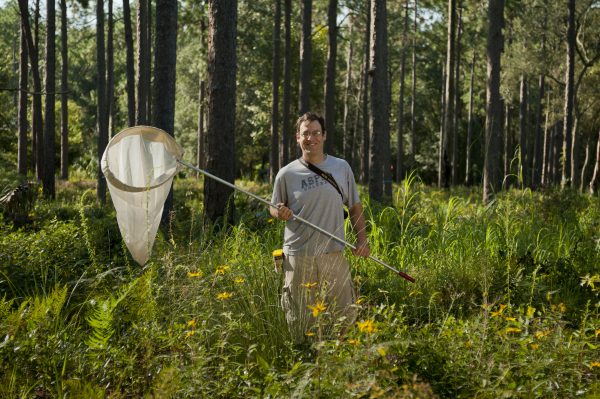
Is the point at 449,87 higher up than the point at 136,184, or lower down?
higher up

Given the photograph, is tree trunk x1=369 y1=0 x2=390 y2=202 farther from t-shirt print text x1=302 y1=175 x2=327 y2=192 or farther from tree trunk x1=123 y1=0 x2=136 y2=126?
tree trunk x1=123 y1=0 x2=136 y2=126

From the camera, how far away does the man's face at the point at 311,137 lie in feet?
16.2

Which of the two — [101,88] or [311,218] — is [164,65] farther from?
[101,88]

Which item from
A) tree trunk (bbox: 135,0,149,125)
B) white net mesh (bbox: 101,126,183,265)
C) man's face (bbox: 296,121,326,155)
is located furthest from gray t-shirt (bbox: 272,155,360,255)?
tree trunk (bbox: 135,0,149,125)

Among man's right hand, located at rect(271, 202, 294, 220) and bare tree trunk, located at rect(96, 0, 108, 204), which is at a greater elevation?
bare tree trunk, located at rect(96, 0, 108, 204)

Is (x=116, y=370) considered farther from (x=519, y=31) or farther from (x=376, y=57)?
(x=519, y=31)

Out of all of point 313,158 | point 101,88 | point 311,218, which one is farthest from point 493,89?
point 101,88

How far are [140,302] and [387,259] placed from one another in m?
2.76

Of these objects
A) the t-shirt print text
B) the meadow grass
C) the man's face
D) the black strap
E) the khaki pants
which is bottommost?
the meadow grass

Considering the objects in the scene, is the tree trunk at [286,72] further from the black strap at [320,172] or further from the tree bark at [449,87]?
the black strap at [320,172]

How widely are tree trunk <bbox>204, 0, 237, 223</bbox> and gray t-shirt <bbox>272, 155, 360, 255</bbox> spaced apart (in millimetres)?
4921

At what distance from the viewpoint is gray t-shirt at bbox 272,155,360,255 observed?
4965 mm

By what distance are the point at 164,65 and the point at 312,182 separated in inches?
274

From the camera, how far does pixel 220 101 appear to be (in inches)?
397
